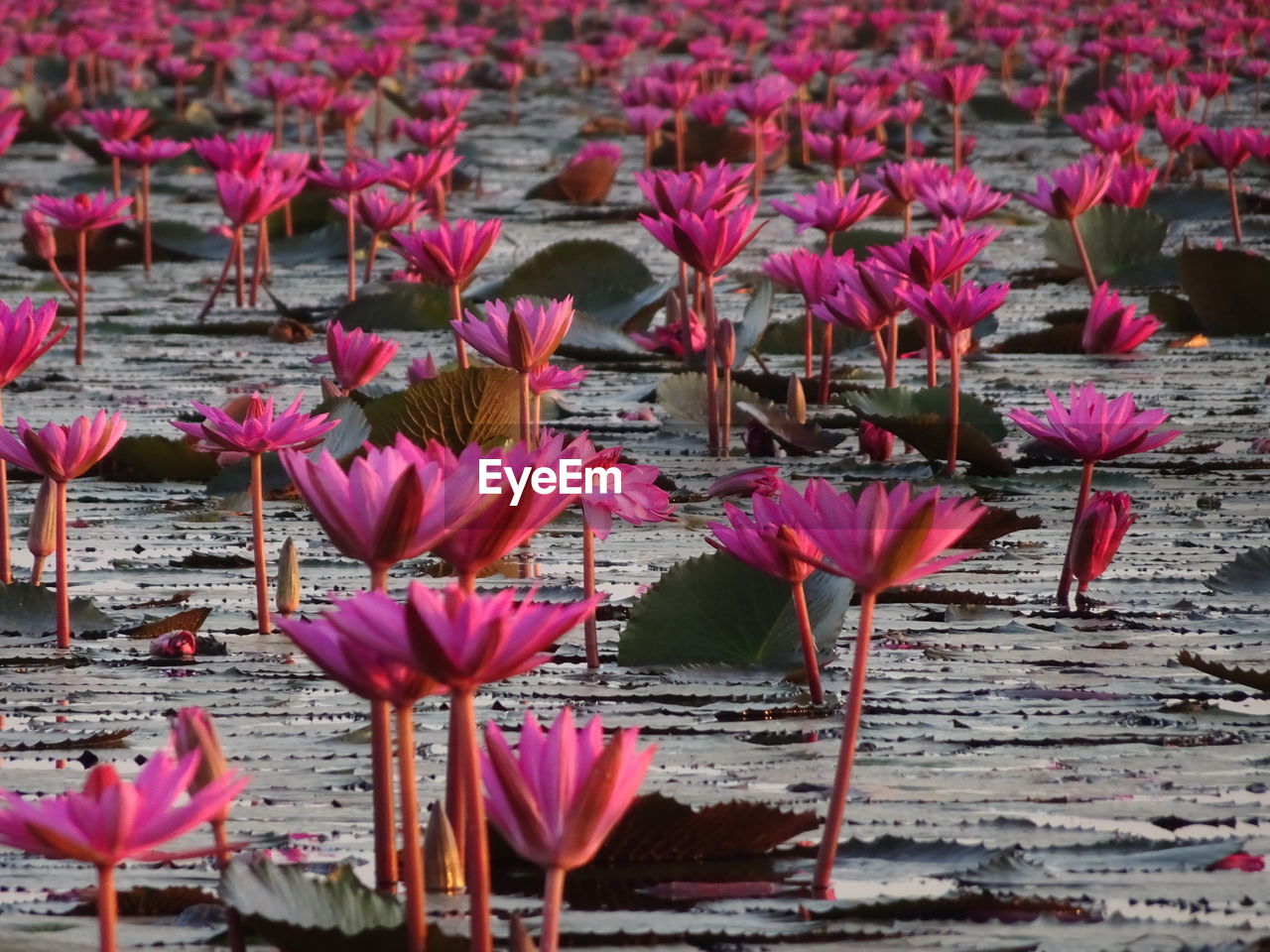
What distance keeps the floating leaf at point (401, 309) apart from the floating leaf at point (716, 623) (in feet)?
9.29

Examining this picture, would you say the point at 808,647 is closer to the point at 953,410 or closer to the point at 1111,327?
the point at 953,410

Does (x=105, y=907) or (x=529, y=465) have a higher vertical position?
(x=529, y=465)

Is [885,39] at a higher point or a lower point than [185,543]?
higher

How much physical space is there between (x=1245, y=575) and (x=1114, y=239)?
10.9ft

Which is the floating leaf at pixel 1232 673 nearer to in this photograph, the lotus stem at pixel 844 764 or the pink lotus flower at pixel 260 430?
the lotus stem at pixel 844 764

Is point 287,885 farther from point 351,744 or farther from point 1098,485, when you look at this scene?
point 1098,485

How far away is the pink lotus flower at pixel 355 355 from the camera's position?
3174 millimetres

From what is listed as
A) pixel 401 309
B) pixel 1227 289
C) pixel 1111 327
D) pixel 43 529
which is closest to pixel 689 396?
pixel 1111 327

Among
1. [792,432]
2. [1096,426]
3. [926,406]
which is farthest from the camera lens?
[792,432]

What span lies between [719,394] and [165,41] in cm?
1029

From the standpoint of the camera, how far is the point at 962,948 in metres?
1.36

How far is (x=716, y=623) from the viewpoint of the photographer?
86.2 inches

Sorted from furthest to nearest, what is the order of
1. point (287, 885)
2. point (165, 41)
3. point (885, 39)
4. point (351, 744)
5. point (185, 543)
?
point (885, 39) < point (165, 41) < point (185, 543) < point (351, 744) < point (287, 885)

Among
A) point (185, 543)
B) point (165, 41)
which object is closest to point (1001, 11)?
point (165, 41)
